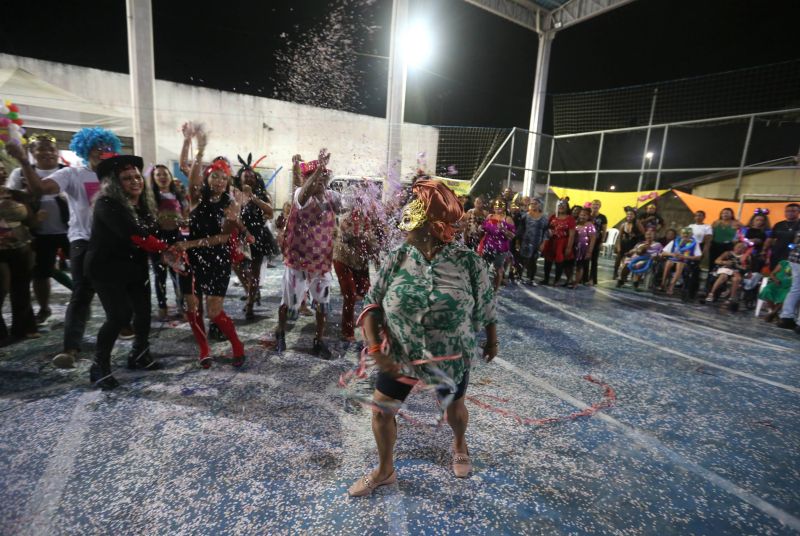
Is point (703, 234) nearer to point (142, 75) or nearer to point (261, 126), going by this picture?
point (261, 126)

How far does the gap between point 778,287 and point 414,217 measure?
26.1ft

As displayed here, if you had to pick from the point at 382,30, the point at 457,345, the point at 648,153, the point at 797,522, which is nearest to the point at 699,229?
the point at 648,153

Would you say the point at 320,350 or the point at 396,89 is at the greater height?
the point at 396,89

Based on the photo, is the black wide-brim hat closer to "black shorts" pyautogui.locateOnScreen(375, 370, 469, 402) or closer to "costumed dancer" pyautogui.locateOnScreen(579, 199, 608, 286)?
"black shorts" pyautogui.locateOnScreen(375, 370, 469, 402)

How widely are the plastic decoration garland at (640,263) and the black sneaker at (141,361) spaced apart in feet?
30.5

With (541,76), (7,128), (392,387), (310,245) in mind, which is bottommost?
(392,387)

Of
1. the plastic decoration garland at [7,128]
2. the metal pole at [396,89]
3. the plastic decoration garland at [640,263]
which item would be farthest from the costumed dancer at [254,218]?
the plastic decoration garland at [640,263]

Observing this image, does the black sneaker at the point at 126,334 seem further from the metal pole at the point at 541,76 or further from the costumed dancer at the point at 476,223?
the metal pole at the point at 541,76

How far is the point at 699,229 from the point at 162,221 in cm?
1002

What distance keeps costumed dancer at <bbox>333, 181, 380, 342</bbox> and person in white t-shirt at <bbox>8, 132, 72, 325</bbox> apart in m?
2.97

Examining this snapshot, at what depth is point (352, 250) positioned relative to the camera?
13.5ft

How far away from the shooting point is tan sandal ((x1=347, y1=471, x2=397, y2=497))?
6.94 feet

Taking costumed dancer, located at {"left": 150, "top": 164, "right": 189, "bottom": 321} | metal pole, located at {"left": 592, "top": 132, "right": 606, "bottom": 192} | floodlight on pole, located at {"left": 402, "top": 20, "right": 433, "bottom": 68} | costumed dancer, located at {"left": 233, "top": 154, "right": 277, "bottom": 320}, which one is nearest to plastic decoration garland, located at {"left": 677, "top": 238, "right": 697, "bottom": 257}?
metal pole, located at {"left": 592, "top": 132, "right": 606, "bottom": 192}

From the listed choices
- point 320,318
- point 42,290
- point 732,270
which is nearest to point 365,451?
point 320,318
